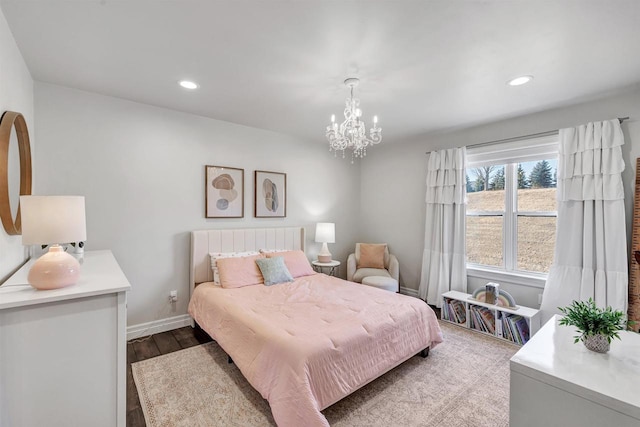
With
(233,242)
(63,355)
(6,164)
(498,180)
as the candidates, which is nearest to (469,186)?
(498,180)

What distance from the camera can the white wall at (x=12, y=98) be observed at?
1643mm

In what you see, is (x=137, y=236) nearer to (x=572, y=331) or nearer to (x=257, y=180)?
(x=257, y=180)

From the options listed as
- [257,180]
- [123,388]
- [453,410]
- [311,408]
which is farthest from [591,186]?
[123,388]

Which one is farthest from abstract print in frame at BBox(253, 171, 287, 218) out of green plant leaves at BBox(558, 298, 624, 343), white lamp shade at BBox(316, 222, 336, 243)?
green plant leaves at BBox(558, 298, 624, 343)

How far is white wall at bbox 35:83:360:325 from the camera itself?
2.64m

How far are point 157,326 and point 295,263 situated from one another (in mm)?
1703

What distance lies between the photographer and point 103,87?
8.64 feet

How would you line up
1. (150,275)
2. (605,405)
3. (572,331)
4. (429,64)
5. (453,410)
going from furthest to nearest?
(150,275)
(429,64)
(453,410)
(572,331)
(605,405)

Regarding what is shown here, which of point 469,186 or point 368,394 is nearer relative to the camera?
point 368,394

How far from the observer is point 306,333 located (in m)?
1.93

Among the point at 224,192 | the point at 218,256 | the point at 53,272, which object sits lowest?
the point at 218,256

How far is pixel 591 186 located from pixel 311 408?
331 centimetres

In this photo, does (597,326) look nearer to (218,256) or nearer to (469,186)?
(469,186)

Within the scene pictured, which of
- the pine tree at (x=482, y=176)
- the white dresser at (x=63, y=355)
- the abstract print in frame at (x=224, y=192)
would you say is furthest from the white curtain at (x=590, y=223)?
the white dresser at (x=63, y=355)
